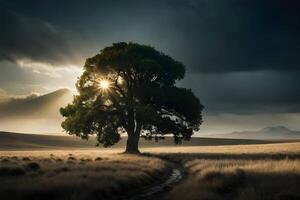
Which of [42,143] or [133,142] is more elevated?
[42,143]

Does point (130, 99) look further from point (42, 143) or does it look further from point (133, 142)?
point (42, 143)

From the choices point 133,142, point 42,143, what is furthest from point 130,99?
point 42,143

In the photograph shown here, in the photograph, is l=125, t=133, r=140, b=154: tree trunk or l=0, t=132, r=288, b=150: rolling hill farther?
l=0, t=132, r=288, b=150: rolling hill

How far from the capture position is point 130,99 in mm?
55156

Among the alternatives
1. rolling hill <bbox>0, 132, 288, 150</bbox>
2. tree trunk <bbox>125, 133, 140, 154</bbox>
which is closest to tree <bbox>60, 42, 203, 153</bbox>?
tree trunk <bbox>125, 133, 140, 154</bbox>

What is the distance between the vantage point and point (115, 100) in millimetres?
56375

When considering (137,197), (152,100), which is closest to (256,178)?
(137,197)

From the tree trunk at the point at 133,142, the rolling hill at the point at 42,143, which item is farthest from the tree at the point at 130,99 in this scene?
the rolling hill at the point at 42,143

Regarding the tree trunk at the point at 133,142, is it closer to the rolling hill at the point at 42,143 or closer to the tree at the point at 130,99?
the tree at the point at 130,99

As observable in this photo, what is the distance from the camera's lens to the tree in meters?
54.4

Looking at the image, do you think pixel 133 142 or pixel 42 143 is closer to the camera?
pixel 133 142

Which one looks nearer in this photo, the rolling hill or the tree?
the tree

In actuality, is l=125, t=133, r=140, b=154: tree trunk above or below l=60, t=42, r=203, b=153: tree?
below

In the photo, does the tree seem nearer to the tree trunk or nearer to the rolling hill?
the tree trunk
